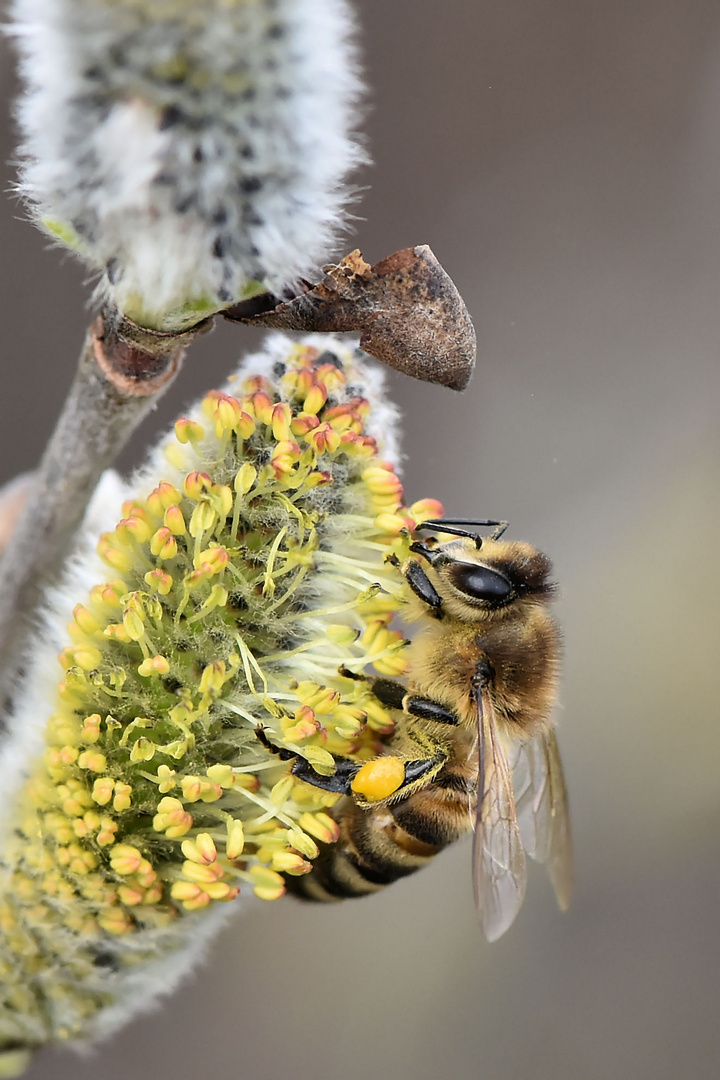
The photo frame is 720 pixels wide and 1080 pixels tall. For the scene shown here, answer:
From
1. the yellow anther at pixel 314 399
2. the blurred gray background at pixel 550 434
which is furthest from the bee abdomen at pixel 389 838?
the blurred gray background at pixel 550 434

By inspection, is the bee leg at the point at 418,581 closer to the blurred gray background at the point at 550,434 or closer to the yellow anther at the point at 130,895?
the yellow anther at the point at 130,895

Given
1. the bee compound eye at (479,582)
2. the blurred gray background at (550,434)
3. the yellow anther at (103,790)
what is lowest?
the yellow anther at (103,790)

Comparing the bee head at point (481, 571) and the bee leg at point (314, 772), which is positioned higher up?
the bee head at point (481, 571)

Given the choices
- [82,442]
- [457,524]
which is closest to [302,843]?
[457,524]

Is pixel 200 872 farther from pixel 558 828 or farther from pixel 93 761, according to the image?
pixel 558 828

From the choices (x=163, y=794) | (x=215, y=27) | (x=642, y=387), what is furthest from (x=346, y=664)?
(x=642, y=387)

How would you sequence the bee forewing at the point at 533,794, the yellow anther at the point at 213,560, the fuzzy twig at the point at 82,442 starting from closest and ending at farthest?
1. the fuzzy twig at the point at 82,442
2. the yellow anther at the point at 213,560
3. the bee forewing at the point at 533,794

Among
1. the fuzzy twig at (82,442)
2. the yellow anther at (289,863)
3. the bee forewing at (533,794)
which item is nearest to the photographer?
the fuzzy twig at (82,442)

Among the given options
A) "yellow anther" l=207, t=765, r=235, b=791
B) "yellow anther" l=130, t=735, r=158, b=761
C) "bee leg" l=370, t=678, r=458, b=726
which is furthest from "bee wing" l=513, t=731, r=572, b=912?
"yellow anther" l=130, t=735, r=158, b=761

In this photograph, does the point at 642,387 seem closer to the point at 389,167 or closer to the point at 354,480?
the point at 389,167
